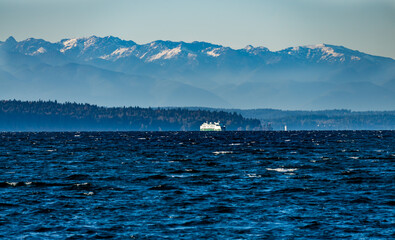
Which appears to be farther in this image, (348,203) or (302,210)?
(348,203)

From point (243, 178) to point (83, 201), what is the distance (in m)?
18.6

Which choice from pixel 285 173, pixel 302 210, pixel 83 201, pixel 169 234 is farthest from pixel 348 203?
pixel 285 173

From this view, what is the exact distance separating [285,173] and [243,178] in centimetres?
661

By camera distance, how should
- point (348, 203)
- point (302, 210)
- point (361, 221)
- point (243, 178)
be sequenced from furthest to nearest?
1. point (243, 178)
2. point (348, 203)
3. point (302, 210)
4. point (361, 221)

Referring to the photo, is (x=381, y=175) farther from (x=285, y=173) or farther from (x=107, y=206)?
(x=107, y=206)

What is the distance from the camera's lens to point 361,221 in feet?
120

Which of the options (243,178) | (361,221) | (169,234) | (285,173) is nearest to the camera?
(169,234)

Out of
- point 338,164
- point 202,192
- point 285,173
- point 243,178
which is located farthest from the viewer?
point 338,164

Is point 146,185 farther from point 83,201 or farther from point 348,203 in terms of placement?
point 348,203

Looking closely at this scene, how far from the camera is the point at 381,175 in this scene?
61094 mm

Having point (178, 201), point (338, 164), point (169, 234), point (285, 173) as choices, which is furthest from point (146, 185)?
point (338, 164)

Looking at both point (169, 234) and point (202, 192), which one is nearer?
point (169, 234)

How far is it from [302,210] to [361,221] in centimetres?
430

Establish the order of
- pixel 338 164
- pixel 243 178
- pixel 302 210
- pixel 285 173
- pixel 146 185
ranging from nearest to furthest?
pixel 302 210
pixel 146 185
pixel 243 178
pixel 285 173
pixel 338 164
